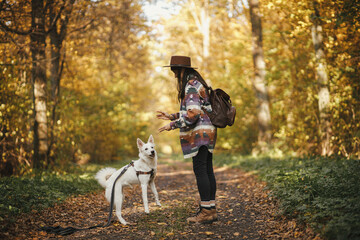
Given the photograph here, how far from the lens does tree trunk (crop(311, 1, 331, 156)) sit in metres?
8.37

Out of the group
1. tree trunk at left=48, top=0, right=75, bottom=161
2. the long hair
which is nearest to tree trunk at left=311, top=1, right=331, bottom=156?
the long hair

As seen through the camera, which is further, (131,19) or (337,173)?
(131,19)

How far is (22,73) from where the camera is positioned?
26.6 ft

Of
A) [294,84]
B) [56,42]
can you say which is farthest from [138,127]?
[294,84]

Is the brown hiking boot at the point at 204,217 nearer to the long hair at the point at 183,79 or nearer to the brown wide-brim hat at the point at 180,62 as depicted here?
the long hair at the point at 183,79

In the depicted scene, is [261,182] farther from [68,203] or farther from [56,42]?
[56,42]

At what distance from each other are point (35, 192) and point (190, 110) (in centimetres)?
335

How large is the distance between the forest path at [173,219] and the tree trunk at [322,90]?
9.99 ft

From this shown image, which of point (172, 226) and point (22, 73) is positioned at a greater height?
point (22, 73)

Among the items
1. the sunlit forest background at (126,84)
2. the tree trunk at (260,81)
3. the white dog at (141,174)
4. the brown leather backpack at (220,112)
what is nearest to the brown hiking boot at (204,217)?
the white dog at (141,174)

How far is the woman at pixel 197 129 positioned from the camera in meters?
4.26

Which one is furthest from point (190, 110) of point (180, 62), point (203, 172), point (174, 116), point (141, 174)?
point (141, 174)

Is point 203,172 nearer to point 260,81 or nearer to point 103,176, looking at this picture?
point 103,176

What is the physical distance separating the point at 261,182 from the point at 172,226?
3.65 m
